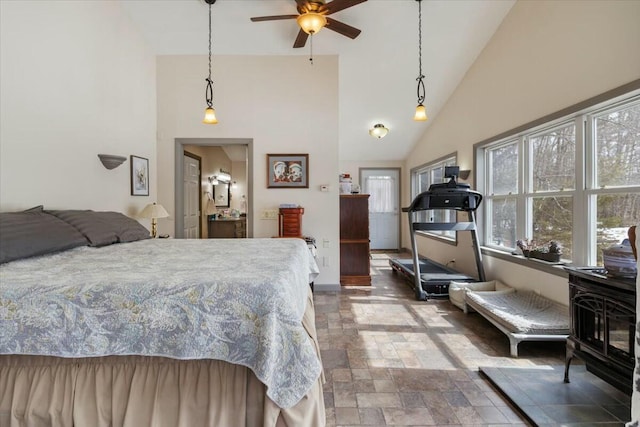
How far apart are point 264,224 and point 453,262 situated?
10.4 feet

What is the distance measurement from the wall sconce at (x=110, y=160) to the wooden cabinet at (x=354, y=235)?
2890 millimetres

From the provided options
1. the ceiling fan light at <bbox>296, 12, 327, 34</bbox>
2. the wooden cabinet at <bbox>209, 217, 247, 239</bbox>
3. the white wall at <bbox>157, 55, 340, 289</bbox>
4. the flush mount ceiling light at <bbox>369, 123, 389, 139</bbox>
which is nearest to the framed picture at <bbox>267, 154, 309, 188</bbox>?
the white wall at <bbox>157, 55, 340, 289</bbox>

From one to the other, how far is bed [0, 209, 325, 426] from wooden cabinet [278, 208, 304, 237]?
266 cm

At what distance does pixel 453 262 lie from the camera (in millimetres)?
5070

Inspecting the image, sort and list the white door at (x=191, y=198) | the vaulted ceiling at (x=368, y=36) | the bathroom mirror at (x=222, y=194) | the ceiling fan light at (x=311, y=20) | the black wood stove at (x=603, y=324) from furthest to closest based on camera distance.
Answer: the bathroom mirror at (x=222, y=194) → the white door at (x=191, y=198) → the vaulted ceiling at (x=368, y=36) → the ceiling fan light at (x=311, y=20) → the black wood stove at (x=603, y=324)

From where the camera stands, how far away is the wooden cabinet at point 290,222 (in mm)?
4062

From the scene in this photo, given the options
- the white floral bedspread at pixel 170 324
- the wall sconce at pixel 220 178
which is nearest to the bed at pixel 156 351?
the white floral bedspread at pixel 170 324

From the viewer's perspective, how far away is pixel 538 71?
10.4 feet

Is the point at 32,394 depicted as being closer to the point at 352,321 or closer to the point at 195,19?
the point at 352,321

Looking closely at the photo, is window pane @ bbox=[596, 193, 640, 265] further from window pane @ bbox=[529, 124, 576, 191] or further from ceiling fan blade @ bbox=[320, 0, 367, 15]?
ceiling fan blade @ bbox=[320, 0, 367, 15]

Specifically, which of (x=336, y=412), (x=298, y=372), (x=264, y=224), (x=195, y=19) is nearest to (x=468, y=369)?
(x=336, y=412)

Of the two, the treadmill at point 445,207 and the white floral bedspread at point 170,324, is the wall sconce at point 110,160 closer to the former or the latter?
the white floral bedspread at point 170,324

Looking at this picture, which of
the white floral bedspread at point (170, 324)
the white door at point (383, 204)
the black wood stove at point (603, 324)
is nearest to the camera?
the white floral bedspread at point (170, 324)

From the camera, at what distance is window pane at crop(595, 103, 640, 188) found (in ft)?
7.82
